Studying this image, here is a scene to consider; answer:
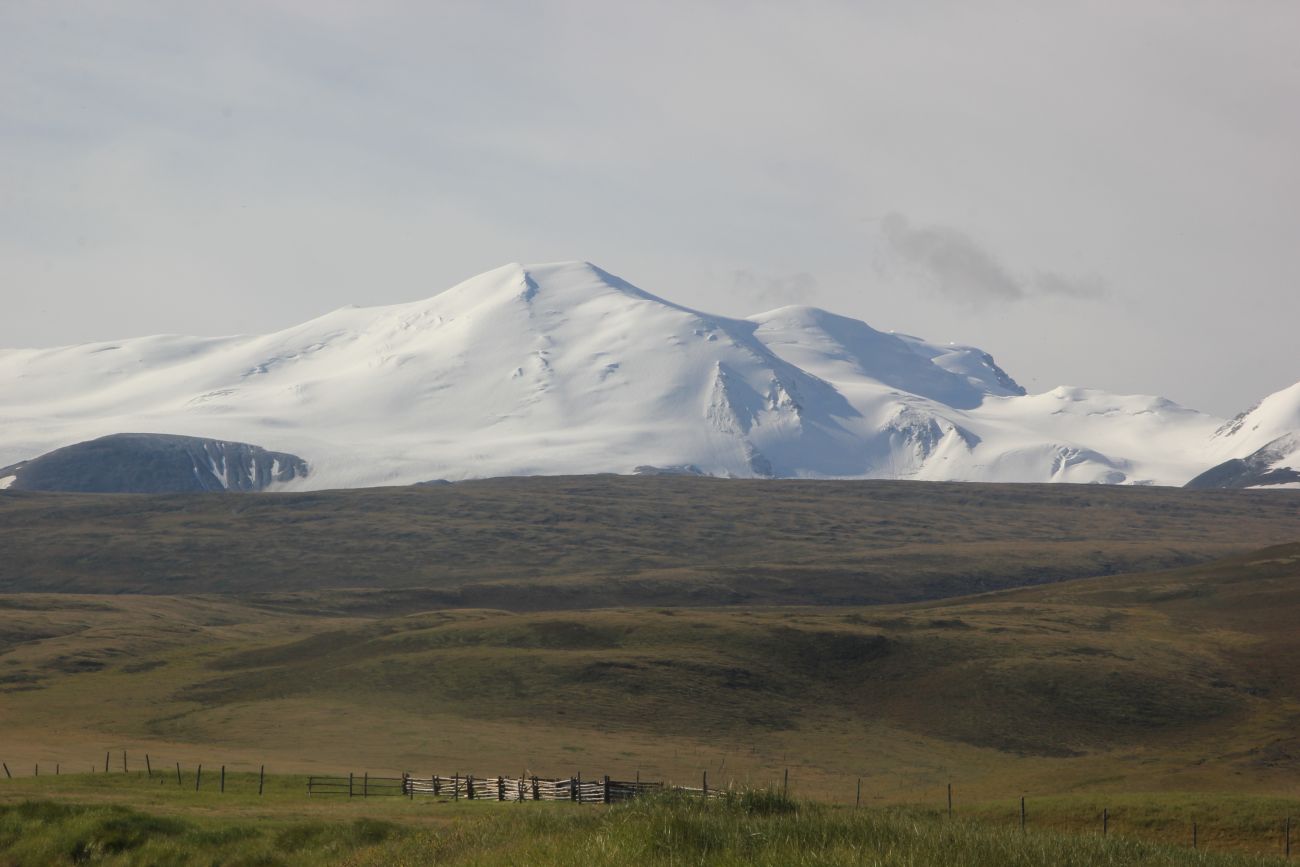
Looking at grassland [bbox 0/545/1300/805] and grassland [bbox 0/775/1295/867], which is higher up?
grassland [bbox 0/775/1295/867]

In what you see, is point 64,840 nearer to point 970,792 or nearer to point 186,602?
point 970,792

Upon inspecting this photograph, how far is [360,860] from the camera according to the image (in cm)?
3269

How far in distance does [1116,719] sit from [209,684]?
66.7 meters

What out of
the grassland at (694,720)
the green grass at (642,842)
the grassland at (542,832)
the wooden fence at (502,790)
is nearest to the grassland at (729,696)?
the grassland at (694,720)

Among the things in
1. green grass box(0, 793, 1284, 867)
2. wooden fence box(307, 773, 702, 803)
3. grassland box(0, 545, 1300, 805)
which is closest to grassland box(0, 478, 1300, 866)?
green grass box(0, 793, 1284, 867)

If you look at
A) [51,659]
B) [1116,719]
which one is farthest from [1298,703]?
[51,659]

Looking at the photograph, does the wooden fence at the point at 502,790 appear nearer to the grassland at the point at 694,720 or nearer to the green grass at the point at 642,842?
the grassland at the point at 694,720

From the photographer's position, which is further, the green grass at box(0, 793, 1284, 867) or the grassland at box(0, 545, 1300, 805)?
the grassland at box(0, 545, 1300, 805)

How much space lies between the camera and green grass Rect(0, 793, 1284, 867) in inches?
875

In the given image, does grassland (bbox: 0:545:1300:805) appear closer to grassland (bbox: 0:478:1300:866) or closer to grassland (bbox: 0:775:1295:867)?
grassland (bbox: 0:478:1300:866)

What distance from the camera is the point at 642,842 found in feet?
75.4

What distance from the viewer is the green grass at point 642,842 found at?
2222 centimetres

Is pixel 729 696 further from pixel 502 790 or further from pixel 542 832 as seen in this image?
pixel 542 832

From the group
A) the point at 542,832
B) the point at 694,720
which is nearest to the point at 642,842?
the point at 542,832
